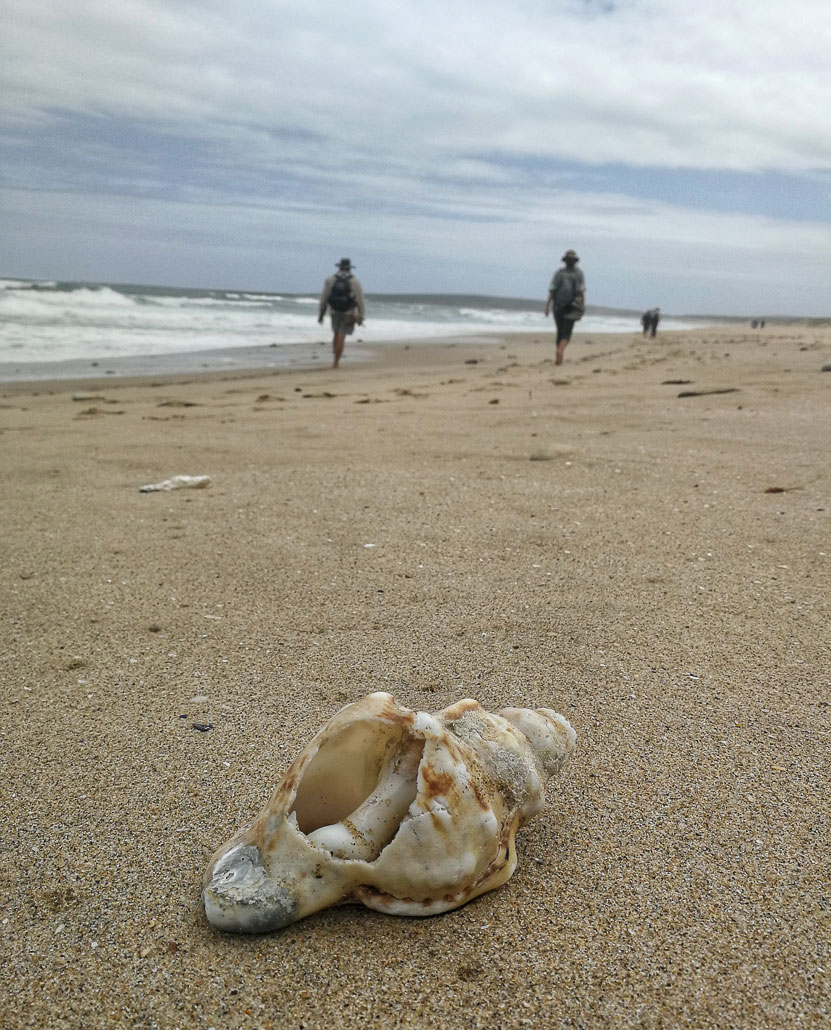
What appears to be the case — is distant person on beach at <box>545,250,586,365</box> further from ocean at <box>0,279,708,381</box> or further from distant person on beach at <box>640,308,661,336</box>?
distant person on beach at <box>640,308,661,336</box>

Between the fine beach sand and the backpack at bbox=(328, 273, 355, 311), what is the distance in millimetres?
7720

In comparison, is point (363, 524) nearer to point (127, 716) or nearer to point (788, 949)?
point (127, 716)

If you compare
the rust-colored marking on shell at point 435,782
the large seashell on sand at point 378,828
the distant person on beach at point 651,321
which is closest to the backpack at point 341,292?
the large seashell on sand at point 378,828

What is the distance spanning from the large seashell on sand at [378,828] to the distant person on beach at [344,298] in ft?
37.1

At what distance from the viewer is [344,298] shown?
12.3 m

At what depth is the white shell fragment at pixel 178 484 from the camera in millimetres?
4219

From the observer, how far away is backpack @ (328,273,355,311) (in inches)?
484

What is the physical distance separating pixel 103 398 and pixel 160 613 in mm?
6611

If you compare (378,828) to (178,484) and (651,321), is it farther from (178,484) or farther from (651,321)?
(651,321)

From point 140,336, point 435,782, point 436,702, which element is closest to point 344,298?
point 140,336

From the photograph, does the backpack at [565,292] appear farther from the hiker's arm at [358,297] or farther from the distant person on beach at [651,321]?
the distant person on beach at [651,321]

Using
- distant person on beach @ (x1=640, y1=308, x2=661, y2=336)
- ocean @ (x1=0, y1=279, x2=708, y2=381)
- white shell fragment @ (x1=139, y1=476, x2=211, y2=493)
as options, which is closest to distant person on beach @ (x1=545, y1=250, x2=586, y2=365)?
ocean @ (x1=0, y1=279, x2=708, y2=381)

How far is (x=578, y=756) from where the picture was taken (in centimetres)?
194

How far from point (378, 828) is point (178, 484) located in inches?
123
